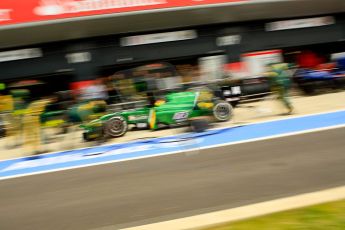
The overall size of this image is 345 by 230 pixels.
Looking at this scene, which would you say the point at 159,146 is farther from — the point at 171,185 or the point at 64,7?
the point at 64,7

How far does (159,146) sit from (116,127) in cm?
229

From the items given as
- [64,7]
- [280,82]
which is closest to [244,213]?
[280,82]

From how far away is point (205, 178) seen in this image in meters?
6.54

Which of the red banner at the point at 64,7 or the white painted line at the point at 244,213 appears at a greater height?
the red banner at the point at 64,7

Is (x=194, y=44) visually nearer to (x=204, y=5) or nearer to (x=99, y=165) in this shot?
(x=204, y=5)

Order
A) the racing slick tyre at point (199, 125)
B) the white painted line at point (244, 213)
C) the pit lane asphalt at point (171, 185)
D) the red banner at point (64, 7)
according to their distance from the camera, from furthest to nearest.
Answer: the red banner at point (64, 7), the racing slick tyre at point (199, 125), the pit lane asphalt at point (171, 185), the white painted line at point (244, 213)

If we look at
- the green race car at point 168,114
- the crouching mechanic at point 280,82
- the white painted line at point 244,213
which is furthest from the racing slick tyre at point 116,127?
the white painted line at point 244,213

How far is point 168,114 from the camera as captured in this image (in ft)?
38.7

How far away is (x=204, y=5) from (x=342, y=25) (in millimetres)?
8126

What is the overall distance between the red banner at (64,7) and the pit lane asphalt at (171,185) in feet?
29.4

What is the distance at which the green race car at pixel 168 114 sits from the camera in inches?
460

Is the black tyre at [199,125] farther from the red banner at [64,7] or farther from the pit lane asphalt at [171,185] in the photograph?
the red banner at [64,7]

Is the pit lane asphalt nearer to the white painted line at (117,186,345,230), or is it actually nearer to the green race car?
the white painted line at (117,186,345,230)

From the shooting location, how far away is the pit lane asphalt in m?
5.33
